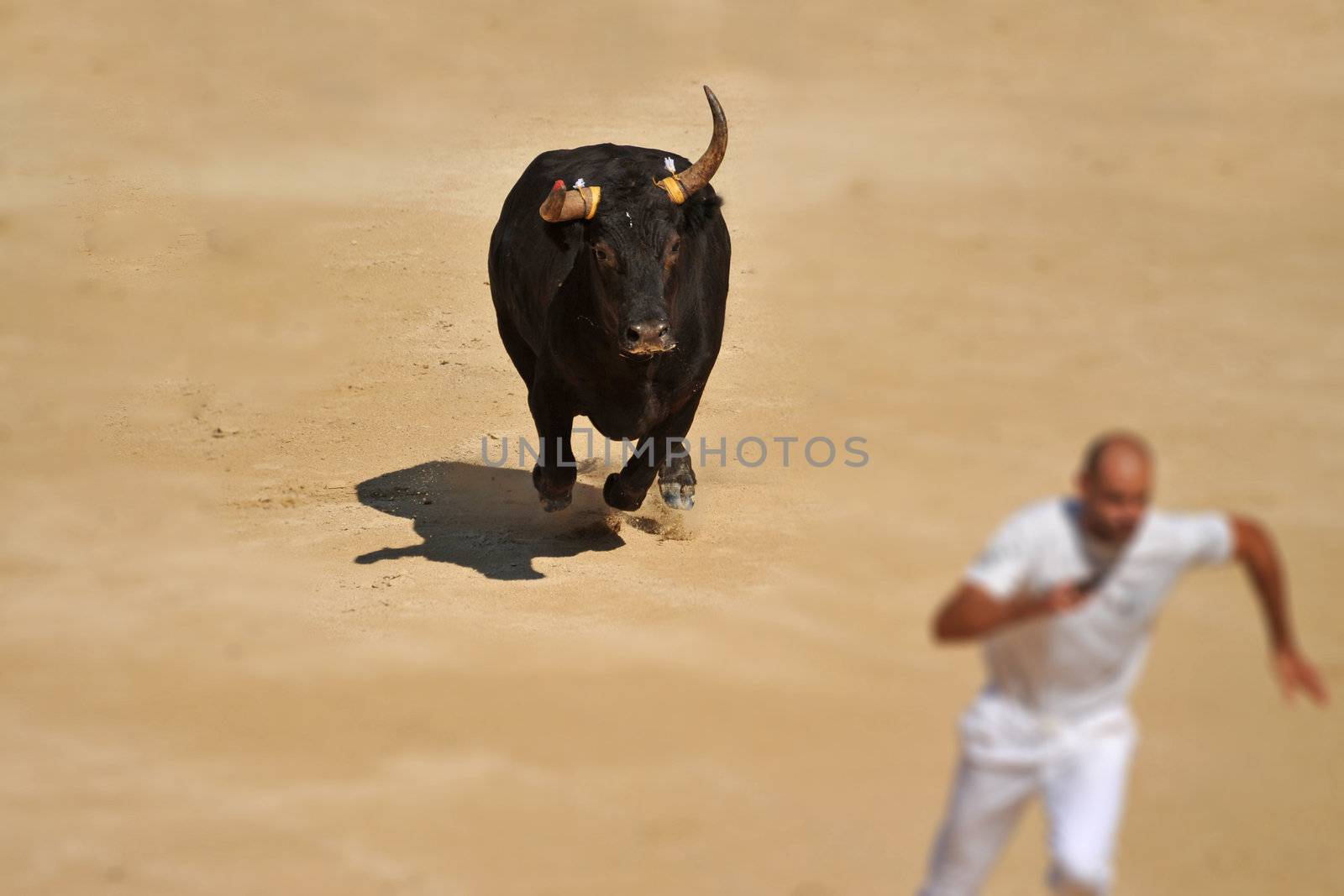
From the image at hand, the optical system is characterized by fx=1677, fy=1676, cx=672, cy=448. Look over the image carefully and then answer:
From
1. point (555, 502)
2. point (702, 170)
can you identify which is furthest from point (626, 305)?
point (555, 502)

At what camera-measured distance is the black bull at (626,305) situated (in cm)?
900

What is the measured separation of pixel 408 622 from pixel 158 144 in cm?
1358

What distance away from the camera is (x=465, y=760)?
6969mm

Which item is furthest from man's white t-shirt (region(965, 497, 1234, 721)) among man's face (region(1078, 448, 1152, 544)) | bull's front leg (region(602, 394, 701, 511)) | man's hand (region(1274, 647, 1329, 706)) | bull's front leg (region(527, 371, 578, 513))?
bull's front leg (region(527, 371, 578, 513))

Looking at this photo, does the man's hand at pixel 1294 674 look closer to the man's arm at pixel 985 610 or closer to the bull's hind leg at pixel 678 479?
the man's arm at pixel 985 610

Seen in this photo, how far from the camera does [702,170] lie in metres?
9.55

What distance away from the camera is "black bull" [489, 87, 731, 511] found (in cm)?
900

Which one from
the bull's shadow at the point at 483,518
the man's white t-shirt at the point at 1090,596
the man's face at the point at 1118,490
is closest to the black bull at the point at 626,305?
the bull's shadow at the point at 483,518

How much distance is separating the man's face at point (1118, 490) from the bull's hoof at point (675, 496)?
5.94 meters

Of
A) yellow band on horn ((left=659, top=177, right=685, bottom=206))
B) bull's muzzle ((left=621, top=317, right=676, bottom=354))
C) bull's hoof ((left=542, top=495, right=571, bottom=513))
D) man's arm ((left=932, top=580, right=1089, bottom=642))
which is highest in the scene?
yellow band on horn ((left=659, top=177, right=685, bottom=206))

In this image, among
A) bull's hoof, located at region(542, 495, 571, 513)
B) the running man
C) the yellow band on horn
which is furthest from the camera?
bull's hoof, located at region(542, 495, 571, 513)

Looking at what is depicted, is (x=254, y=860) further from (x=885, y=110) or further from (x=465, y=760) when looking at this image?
(x=885, y=110)

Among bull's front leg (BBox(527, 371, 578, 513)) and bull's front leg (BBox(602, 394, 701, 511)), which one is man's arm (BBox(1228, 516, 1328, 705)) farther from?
bull's front leg (BBox(527, 371, 578, 513))

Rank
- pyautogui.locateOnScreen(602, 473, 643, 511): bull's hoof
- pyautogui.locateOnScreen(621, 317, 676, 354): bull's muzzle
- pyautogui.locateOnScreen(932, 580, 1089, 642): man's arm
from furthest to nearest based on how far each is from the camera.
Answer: pyautogui.locateOnScreen(602, 473, 643, 511): bull's hoof
pyautogui.locateOnScreen(621, 317, 676, 354): bull's muzzle
pyautogui.locateOnScreen(932, 580, 1089, 642): man's arm
